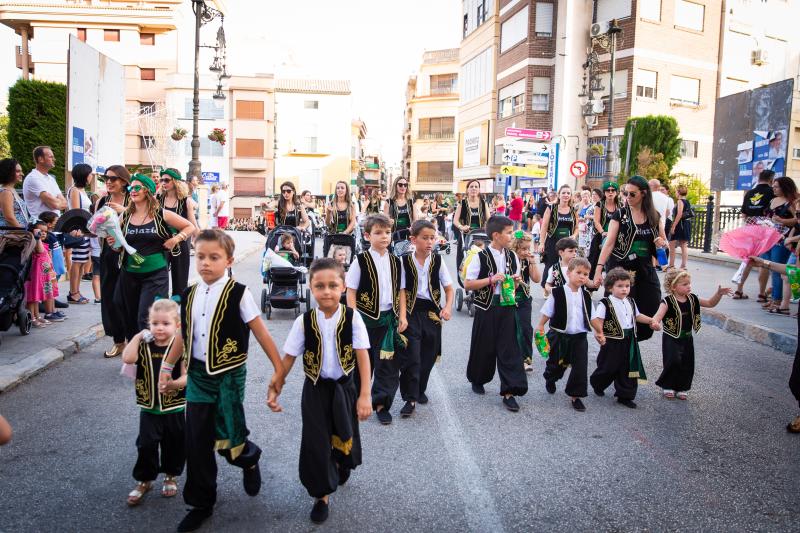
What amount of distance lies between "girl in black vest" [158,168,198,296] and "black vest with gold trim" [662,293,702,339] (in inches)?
190

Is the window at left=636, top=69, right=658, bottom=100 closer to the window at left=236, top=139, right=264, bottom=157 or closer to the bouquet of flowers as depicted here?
the bouquet of flowers

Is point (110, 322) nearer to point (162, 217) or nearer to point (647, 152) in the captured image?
point (162, 217)

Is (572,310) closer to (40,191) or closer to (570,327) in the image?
(570,327)

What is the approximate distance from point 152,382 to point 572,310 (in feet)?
12.1

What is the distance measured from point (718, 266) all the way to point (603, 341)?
13567mm

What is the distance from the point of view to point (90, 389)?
5.80 metres

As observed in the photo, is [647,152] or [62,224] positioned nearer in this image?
[62,224]

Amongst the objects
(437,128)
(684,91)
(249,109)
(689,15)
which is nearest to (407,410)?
(684,91)

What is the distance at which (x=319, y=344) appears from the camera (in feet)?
12.0

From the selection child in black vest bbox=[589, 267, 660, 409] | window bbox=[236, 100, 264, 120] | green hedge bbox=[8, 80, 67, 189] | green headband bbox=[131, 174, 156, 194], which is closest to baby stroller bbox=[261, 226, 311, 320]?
green headband bbox=[131, 174, 156, 194]

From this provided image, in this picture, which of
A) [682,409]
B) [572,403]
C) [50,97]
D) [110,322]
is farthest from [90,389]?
[50,97]

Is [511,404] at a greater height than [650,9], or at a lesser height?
lesser

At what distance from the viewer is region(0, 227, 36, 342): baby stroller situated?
6.91m

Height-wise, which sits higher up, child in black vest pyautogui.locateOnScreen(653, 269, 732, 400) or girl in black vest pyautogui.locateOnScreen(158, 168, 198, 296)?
girl in black vest pyautogui.locateOnScreen(158, 168, 198, 296)
